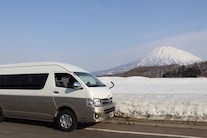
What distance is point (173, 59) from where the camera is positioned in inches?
3152

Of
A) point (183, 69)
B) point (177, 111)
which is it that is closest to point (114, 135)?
point (177, 111)

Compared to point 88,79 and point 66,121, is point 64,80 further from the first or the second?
point 66,121

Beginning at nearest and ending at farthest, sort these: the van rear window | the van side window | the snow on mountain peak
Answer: the van side window
the van rear window
the snow on mountain peak

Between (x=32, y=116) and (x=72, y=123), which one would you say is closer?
(x=72, y=123)

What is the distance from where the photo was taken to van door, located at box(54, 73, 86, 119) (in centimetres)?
1015

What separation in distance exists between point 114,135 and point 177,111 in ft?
8.82

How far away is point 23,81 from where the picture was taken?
451 inches

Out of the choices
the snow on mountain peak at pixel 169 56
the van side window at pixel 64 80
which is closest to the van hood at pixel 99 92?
the van side window at pixel 64 80

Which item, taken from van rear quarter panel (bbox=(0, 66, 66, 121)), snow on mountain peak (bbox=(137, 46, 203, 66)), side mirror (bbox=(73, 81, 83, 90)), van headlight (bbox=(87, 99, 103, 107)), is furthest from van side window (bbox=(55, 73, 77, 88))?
snow on mountain peak (bbox=(137, 46, 203, 66))

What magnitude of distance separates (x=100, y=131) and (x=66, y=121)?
41.1 inches

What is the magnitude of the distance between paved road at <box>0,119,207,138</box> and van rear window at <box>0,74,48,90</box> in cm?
128

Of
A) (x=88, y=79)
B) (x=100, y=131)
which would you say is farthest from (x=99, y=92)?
(x=100, y=131)

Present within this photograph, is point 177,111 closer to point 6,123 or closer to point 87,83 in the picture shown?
point 87,83

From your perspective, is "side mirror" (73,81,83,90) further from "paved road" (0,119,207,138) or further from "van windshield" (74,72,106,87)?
"paved road" (0,119,207,138)
